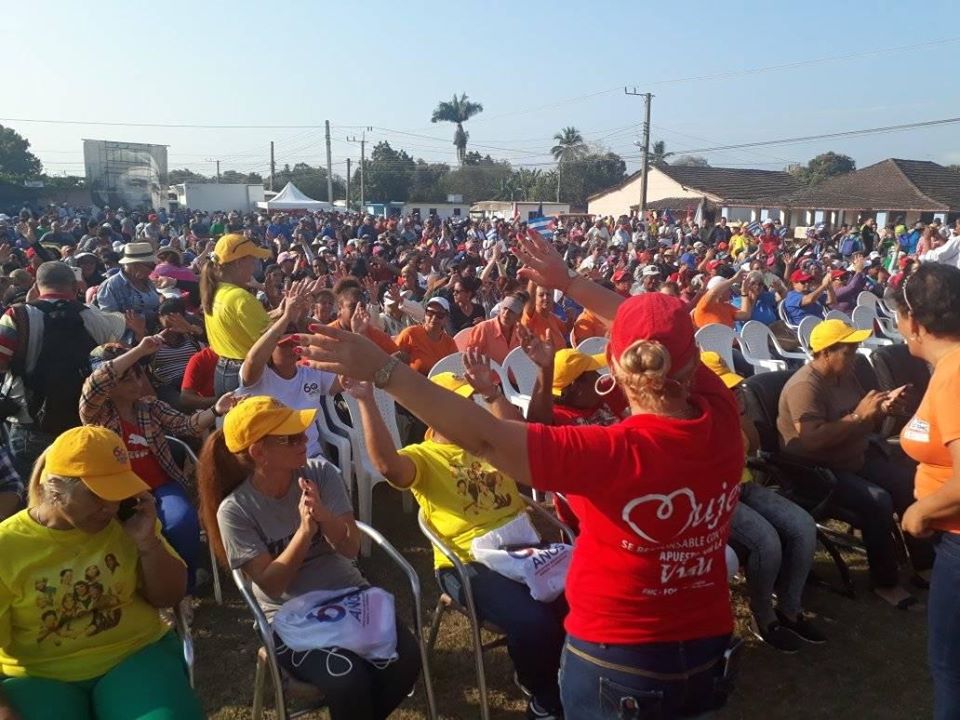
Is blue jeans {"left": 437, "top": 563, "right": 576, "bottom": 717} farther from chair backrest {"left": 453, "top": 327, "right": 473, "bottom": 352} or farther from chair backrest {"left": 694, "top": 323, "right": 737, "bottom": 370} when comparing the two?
chair backrest {"left": 694, "top": 323, "right": 737, "bottom": 370}

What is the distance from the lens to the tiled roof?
3591 centimetres

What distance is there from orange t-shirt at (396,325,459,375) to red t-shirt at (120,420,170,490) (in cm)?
267

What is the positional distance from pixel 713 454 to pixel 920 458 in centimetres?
121

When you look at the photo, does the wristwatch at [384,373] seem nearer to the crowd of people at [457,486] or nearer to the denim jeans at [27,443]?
the crowd of people at [457,486]

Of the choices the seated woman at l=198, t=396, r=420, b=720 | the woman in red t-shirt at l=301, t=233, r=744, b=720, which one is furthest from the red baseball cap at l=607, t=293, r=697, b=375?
the seated woman at l=198, t=396, r=420, b=720

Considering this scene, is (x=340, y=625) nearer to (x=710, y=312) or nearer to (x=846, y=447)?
(x=846, y=447)

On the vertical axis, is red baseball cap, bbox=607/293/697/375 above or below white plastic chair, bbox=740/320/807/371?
above

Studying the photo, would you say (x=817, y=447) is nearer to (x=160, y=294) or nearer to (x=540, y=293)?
(x=540, y=293)

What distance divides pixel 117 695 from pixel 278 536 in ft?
2.49

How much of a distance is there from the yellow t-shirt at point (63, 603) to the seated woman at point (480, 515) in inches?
39.2

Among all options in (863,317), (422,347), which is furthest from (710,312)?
(422,347)

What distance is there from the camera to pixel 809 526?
12.7 feet

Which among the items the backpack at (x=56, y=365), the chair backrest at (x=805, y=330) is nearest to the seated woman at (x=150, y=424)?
the backpack at (x=56, y=365)

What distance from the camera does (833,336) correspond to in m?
4.23
